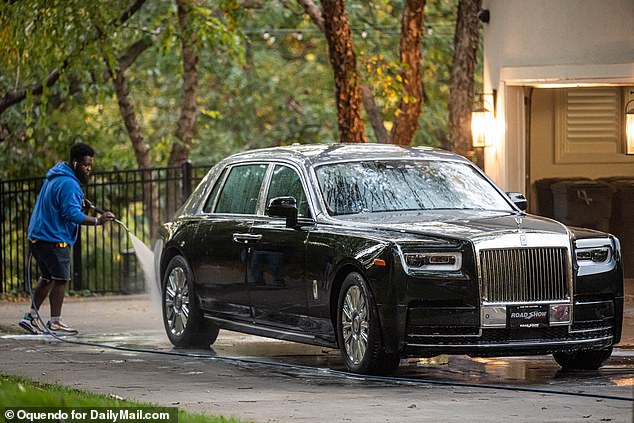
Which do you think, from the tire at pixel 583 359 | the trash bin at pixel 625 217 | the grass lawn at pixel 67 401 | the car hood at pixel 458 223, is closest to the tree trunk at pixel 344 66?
the trash bin at pixel 625 217

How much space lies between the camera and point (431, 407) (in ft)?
31.5

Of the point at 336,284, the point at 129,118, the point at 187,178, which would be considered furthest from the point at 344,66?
the point at 129,118

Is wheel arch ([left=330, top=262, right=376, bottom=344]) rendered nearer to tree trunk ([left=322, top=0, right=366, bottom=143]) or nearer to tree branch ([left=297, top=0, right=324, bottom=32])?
tree trunk ([left=322, top=0, right=366, bottom=143])

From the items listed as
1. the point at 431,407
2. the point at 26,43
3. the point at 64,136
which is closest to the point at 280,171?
the point at 431,407

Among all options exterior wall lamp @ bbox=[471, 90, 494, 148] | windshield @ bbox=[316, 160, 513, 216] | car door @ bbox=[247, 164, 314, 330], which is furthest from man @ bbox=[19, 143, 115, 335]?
exterior wall lamp @ bbox=[471, 90, 494, 148]

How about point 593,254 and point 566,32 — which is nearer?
point 593,254

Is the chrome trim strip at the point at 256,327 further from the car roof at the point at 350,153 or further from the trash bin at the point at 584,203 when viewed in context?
the trash bin at the point at 584,203

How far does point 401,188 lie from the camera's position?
12.5 metres

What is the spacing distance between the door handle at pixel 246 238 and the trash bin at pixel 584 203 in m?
5.95

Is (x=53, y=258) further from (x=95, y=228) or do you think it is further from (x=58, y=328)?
(x=95, y=228)

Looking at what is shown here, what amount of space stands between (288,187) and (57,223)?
12.0ft

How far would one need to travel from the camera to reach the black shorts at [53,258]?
15695 millimetres

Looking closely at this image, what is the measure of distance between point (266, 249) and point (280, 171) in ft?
2.68

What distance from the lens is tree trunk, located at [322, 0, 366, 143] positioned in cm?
2072
